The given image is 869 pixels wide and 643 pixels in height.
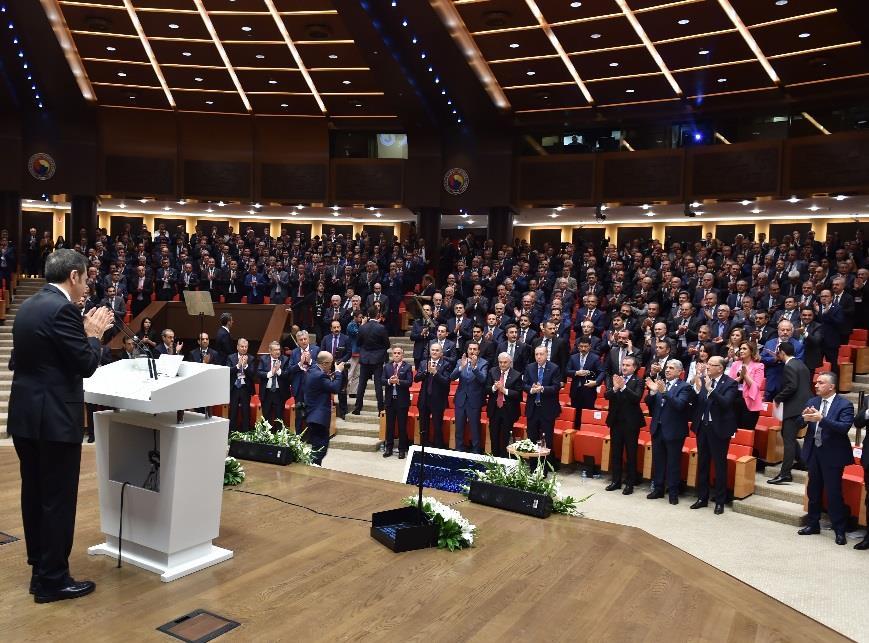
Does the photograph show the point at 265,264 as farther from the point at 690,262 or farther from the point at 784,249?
the point at 784,249

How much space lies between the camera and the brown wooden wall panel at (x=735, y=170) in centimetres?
1337

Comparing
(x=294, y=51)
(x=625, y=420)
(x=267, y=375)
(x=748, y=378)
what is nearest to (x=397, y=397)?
(x=267, y=375)

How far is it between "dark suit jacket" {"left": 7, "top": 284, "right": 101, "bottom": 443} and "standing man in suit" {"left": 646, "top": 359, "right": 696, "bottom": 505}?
4.77 m

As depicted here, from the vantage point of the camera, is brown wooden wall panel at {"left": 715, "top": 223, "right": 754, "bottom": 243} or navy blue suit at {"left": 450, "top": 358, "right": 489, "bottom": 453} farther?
brown wooden wall panel at {"left": 715, "top": 223, "right": 754, "bottom": 243}

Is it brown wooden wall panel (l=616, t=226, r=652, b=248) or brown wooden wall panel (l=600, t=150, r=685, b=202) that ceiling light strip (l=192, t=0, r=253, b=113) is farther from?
brown wooden wall panel (l=616, t=226, r=652, b=248)

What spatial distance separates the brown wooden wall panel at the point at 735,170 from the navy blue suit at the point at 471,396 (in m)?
8.32

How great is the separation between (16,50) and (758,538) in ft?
44.7

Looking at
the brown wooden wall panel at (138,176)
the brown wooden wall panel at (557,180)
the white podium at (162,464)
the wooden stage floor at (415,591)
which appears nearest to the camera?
the wooden stage floor at (415,591)

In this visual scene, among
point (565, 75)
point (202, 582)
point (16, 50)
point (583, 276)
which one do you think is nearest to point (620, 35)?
point (565, 75)

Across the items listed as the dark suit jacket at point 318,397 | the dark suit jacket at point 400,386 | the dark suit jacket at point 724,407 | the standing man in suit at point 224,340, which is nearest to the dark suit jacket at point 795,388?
the dark suit jacket at point 724,407

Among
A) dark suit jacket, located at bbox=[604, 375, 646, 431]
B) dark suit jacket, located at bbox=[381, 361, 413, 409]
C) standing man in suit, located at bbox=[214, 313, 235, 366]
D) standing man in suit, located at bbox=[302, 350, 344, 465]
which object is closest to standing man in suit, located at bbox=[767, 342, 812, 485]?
dark suit jacket, located at bbox=[604, 375, 646, 431]

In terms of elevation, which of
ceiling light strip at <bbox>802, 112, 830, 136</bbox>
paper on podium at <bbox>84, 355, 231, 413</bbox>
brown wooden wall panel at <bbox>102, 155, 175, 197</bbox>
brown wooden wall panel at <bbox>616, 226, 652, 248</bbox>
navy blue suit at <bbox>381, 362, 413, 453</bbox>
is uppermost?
ceiling light strip at <bbox>802, 112, 830, 136</bbox>

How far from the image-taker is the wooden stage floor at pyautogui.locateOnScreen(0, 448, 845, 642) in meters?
2.67

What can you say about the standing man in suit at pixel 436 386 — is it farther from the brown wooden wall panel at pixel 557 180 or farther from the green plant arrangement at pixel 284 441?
the brown wooden wall panel at pixel 557 180
